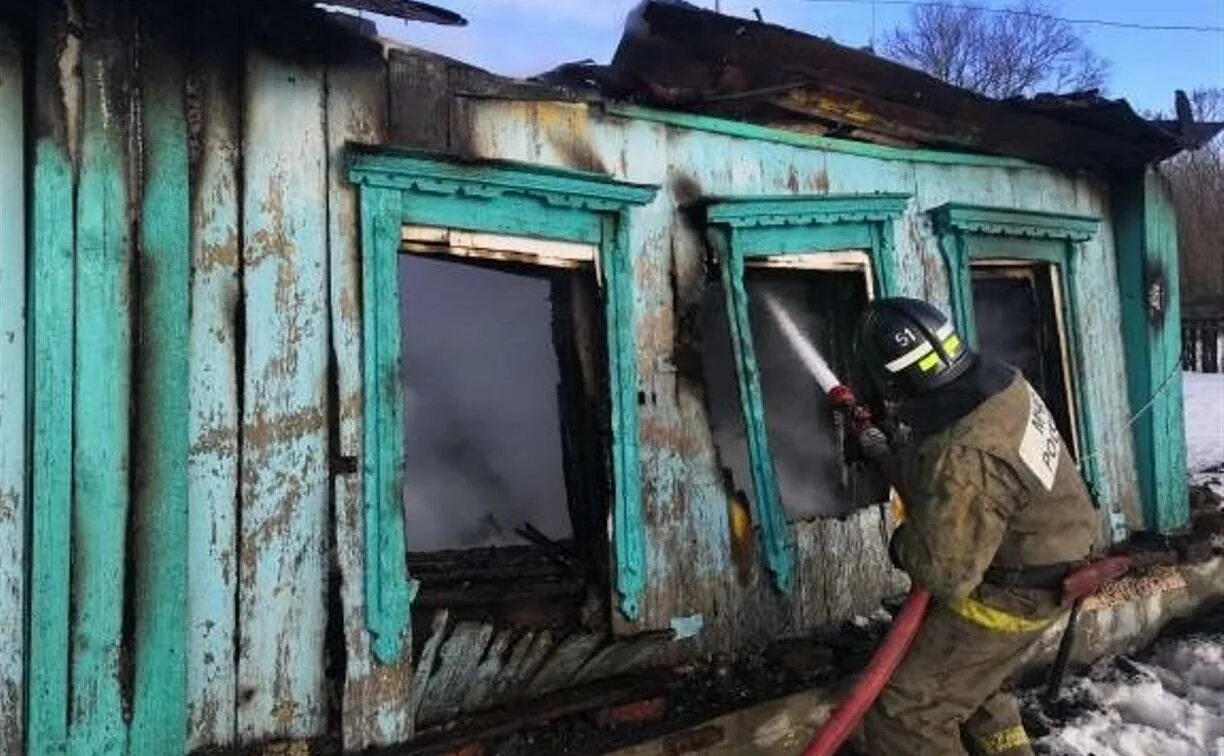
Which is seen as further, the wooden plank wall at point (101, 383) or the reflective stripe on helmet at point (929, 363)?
the reflective stripe on helmet at point (929, 363)

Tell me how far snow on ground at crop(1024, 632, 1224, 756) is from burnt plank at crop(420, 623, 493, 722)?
287cm

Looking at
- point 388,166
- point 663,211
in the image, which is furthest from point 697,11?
point 388,166

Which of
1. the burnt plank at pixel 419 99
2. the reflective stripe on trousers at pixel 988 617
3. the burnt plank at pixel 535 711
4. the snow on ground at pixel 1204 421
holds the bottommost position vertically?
the burnt plank at pixel 535 711

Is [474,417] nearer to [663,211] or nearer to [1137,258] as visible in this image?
[663,211]

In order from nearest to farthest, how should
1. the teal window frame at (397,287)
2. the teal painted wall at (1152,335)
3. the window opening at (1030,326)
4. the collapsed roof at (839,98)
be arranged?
the teal window frame at (397,287), the collapsed roof at (839,98), the window opening at (1030,326), the teal painted wall at (1152,335)

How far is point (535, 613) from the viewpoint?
4805mm

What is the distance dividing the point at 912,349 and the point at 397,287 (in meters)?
1.94

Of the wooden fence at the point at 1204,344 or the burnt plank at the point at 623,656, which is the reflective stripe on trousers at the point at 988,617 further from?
the wooden fence at the point at 1204,344

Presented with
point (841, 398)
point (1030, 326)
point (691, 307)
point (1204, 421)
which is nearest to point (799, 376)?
point (691, 307)

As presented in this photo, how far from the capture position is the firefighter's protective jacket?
11.9 ft

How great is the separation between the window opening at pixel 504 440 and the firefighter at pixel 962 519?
135cm

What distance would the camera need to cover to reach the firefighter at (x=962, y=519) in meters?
3.65

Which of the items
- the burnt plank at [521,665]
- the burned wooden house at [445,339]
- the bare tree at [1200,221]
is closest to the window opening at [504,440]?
the burned wooden house at [445,339]

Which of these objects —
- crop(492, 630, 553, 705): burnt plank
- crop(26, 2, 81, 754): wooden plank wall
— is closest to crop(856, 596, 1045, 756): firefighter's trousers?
crop(492, 630, 553, 705): burnt plank
